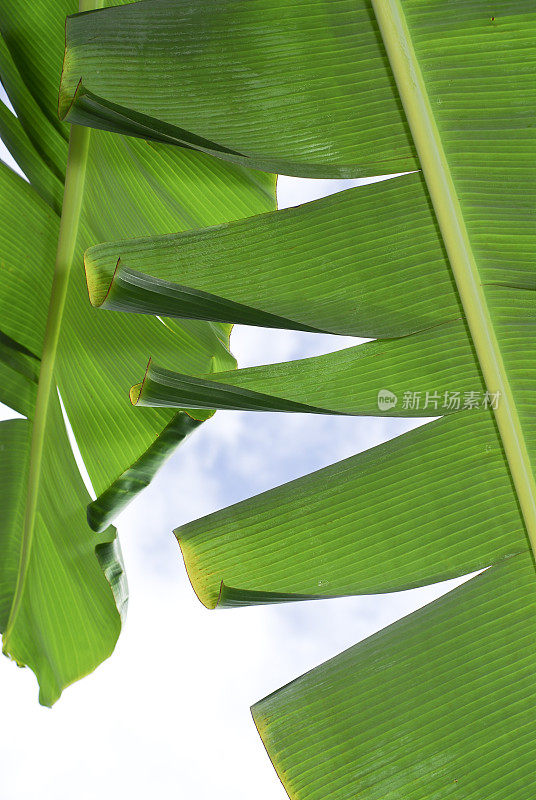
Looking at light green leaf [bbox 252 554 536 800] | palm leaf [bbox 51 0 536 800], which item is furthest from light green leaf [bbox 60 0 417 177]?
light green leaf [bbox 252 554 536 800]

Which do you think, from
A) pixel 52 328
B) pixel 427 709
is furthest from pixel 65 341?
pixel 427 709

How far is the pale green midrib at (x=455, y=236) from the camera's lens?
13.1 inches

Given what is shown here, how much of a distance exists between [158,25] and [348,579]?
33cm

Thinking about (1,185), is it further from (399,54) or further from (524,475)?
(524,475)

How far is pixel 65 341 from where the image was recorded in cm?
55

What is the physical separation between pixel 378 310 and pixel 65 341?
1.00ft

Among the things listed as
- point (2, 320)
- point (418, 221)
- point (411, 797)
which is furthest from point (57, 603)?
point (418, 221)

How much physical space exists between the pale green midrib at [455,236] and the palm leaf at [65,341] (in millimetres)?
234

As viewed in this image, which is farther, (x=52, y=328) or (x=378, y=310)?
(x=52, y=328)

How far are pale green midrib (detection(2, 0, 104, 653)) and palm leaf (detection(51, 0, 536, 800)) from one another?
0.18 meters

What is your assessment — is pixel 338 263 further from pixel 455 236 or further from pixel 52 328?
pixel 52 328

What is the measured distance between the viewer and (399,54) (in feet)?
1.09

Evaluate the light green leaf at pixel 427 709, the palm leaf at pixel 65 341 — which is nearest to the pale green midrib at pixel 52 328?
the palm leaf at pixel 65 341

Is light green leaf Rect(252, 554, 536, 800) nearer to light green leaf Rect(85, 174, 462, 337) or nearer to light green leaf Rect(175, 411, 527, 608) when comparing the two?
light green leaf Rect(175, 411, 527, 608)
